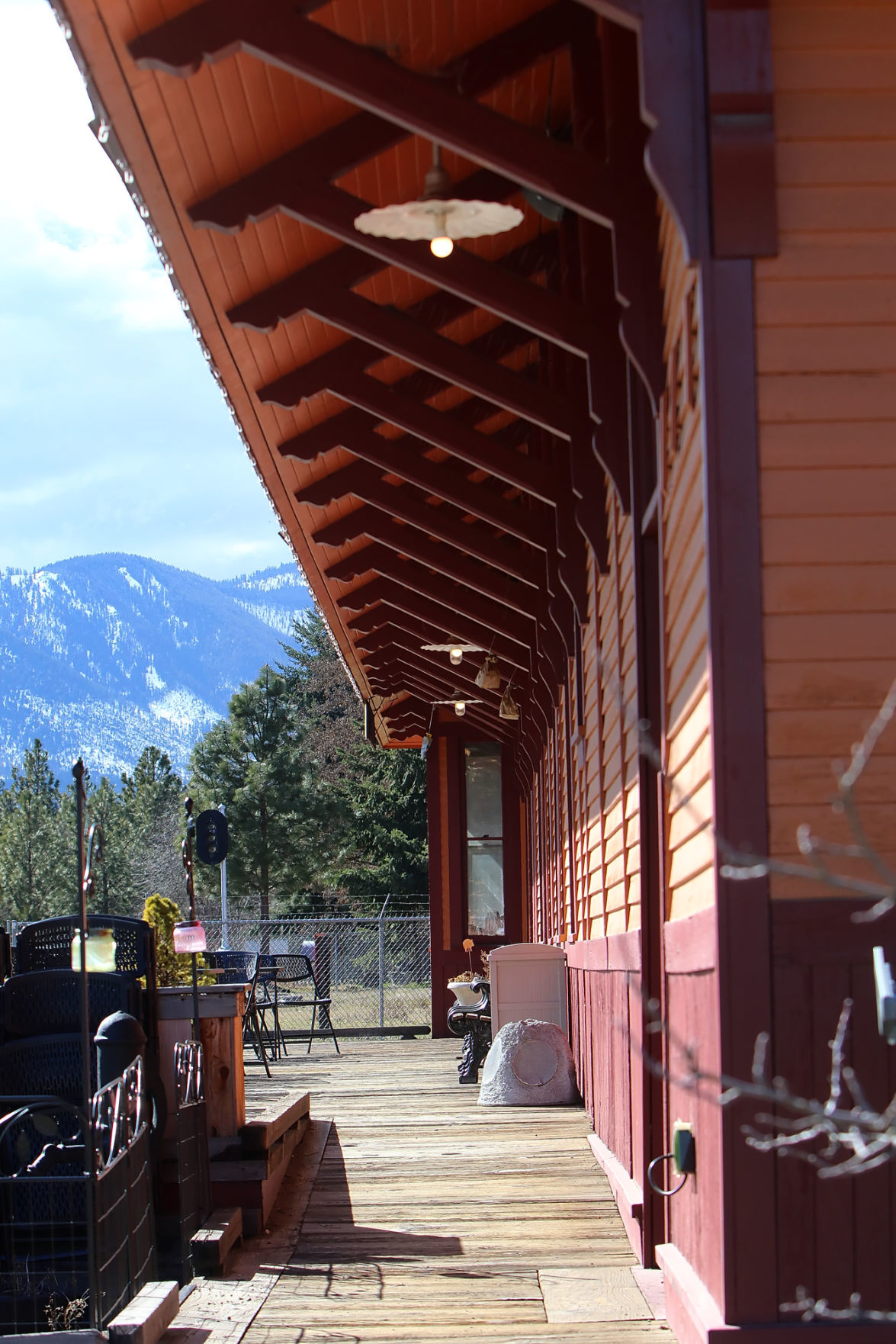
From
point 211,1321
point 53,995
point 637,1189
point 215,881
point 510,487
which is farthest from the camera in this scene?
point 215,881

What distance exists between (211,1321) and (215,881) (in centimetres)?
3762

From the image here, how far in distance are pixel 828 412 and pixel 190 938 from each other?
3.59 meters

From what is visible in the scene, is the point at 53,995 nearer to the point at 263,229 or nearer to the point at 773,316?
the point at 263,229

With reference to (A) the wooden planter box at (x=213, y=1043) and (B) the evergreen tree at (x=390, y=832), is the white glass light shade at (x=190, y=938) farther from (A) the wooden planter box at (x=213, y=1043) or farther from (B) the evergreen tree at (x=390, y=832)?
(B) the evergreen tree at (x=390, y=832)

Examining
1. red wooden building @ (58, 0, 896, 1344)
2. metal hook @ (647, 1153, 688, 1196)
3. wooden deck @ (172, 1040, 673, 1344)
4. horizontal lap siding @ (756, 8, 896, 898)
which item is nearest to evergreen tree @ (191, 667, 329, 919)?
wooden deck @ (172, 1040, 673, 1344)

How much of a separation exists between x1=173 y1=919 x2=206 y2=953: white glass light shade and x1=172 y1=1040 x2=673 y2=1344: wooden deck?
114 cm

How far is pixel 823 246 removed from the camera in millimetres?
3521

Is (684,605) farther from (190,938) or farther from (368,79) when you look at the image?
(190,938)

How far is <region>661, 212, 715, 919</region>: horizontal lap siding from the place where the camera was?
3.63 m

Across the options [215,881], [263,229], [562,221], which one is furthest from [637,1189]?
[215,881]

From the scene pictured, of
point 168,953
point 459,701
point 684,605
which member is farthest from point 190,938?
point 459,701

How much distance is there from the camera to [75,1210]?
5.29 meters

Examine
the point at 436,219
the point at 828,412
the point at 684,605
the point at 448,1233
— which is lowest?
the point at 448,1233

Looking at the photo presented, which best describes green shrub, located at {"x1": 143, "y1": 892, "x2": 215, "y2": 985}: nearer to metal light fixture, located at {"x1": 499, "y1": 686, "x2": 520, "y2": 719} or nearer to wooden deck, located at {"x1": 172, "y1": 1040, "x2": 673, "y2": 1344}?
wooden deck, located at {"x1": 172, "y1": 1040, "x2": 673, "y2": 1344}
